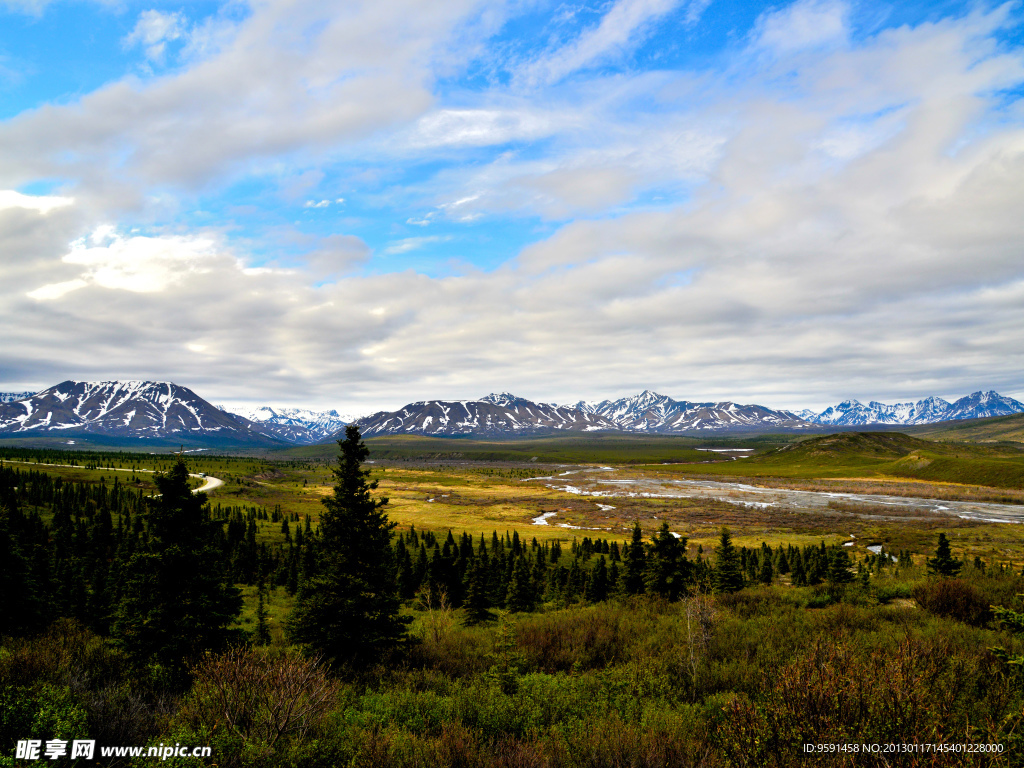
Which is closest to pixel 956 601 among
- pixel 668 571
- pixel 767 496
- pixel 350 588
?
pixel 668 571

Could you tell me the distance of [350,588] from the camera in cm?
1856

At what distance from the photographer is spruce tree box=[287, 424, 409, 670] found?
1814 centimetres

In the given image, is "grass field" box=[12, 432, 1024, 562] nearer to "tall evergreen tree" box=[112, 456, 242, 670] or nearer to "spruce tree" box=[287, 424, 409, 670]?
"spruce tree" box=[287, 424, 409, 670]

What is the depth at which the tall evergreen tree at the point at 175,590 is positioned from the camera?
16.7 m

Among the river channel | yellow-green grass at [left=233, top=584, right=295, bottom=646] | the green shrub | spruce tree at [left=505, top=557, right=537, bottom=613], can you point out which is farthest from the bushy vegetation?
the river channel

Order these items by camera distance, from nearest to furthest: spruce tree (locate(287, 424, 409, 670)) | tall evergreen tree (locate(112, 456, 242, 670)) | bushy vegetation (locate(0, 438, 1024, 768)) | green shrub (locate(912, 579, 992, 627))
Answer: bushy vegetation (locate(0, 438, 1024, 768)) → tall evergreen tree (locate(112, 456, 242, 670)) → green shrub (locate(912, 579, 992, 627)) → spruce tree (locate(287, 424, 409, 670))

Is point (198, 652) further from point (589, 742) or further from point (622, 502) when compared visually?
point (622, 502)

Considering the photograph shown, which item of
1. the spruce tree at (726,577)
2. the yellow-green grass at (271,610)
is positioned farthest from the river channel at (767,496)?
the spruce tree at (726,577)

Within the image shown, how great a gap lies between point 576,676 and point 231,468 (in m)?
211

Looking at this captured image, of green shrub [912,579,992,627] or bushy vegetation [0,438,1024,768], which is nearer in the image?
bushy vegetation [0,438,1024,768]

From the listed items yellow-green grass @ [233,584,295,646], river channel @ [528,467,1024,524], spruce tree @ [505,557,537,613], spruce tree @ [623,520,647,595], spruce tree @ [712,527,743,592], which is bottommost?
river channel @ [528,467,1024,524]

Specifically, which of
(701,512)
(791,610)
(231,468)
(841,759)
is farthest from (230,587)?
(231,468)

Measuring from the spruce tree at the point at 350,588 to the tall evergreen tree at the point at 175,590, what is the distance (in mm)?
2890

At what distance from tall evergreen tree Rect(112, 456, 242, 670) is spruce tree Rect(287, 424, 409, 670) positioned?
289cm
